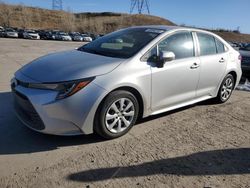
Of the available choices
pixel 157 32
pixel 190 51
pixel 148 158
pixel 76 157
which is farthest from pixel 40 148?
pixel 190 51

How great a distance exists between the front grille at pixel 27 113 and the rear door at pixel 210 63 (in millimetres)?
2921

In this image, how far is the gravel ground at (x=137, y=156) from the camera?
3131 millimetres

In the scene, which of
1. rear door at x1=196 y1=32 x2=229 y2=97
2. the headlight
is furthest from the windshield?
rear door at x1=196 y1=32 x2=229 y2=97

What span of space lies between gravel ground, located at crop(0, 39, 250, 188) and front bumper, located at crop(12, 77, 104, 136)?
0.93ft

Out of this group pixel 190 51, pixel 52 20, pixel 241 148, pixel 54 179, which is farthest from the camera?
pixel 52 20

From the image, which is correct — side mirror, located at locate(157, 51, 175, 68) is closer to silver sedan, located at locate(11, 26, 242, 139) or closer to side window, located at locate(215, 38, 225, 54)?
silver sedan, located at locate(11, 26, 242, 139)

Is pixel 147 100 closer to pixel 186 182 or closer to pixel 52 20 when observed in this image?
pixel 186 182

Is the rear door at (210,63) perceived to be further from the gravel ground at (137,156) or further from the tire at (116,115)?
the tire at (116,115)

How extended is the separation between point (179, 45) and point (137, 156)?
216 centimetres

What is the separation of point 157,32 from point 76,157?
240cm

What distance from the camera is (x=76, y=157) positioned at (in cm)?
355

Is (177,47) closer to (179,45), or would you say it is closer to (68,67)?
(179,45)

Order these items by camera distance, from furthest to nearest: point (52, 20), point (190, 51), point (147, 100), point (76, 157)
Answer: point (52, 20), point (190, 51), point (147, 100), point (76, 157)

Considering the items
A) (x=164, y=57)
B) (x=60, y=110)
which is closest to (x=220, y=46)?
(x=164, y=57)
